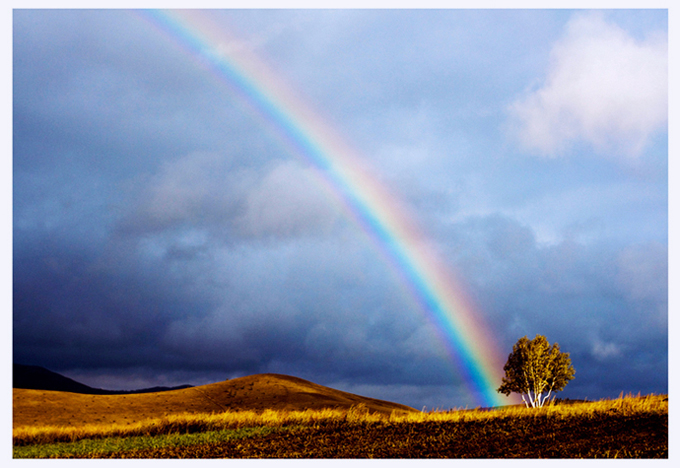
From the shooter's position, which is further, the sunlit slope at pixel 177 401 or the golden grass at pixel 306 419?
the sunlit slope at pixel 177 401

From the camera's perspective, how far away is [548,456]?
15289 millimetres

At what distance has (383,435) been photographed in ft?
63.4

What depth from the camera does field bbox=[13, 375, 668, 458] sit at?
1622 cm

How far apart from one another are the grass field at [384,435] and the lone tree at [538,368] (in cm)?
3440

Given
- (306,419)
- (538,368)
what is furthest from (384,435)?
(538,368)

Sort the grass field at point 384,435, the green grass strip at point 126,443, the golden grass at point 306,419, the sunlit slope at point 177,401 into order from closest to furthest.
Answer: the grass field at point 384,435 → the green grass strip at point 126,443 → the golden grass at point 306,419 → the sunlit slope at point 177,401

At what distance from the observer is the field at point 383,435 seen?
1622cm

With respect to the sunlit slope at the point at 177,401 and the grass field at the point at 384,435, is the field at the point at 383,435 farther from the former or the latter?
the sunlit slope at the point at 177,401

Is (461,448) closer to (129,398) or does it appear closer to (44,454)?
(44,454)

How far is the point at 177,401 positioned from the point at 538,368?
3641 centimetres

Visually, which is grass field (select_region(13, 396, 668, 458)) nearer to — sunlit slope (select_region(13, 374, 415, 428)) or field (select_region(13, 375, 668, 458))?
field (select_region(13, 375, 668, 458))

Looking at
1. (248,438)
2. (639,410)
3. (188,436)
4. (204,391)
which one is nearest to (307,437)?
(248,438)

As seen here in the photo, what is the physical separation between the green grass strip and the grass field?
0.13 ft

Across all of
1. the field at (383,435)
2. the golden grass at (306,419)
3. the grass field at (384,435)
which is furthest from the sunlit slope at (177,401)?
the grass field at (384,435)
